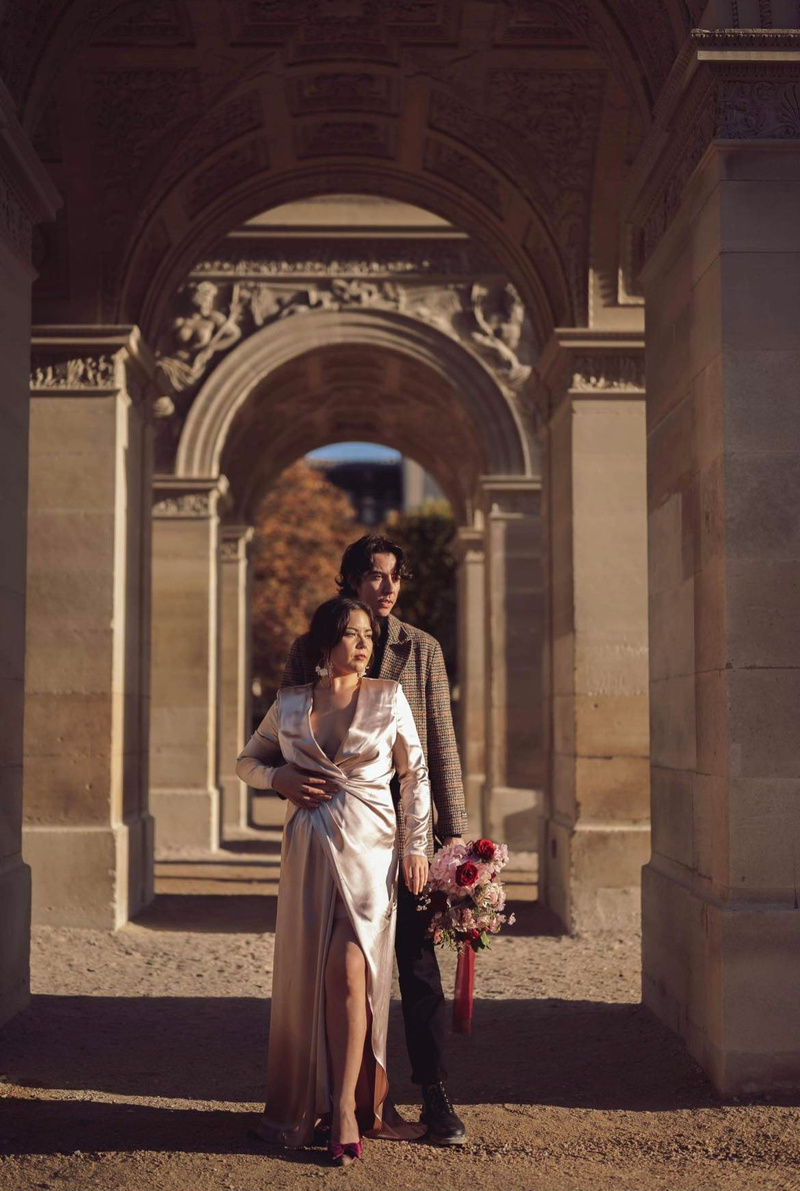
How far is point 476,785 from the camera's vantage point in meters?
22.3

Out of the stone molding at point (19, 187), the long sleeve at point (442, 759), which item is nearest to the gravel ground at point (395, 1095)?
the long sleeve at point (442, 759)

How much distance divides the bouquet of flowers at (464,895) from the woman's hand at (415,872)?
77 mm

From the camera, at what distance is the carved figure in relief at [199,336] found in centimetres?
2011

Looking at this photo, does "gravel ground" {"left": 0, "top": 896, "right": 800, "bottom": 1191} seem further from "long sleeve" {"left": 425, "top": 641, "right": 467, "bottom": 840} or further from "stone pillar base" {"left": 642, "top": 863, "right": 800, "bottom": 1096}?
"long sleeve" {"left": 425, "top": 641, "right": 467, "bottom": 840}

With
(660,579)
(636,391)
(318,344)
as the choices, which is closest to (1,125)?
(660,579)

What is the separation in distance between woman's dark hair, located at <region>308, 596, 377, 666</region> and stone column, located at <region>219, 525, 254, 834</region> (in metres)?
18.0

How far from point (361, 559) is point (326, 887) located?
130cm

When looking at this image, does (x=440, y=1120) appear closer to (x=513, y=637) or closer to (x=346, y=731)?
(x=346, y=731)

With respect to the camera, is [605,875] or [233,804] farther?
[233,804]

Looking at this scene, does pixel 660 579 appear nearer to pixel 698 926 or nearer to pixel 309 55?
pixel 698 926

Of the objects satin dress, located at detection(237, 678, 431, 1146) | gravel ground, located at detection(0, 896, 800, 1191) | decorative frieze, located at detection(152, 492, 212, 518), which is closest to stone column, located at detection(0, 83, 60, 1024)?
gravel ground, located at detection(0, 896, 800, 1191)

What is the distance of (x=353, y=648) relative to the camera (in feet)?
18.0

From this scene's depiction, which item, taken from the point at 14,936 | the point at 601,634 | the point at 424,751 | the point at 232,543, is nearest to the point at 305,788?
the point at 424,751

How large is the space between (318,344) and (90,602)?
949 cm
